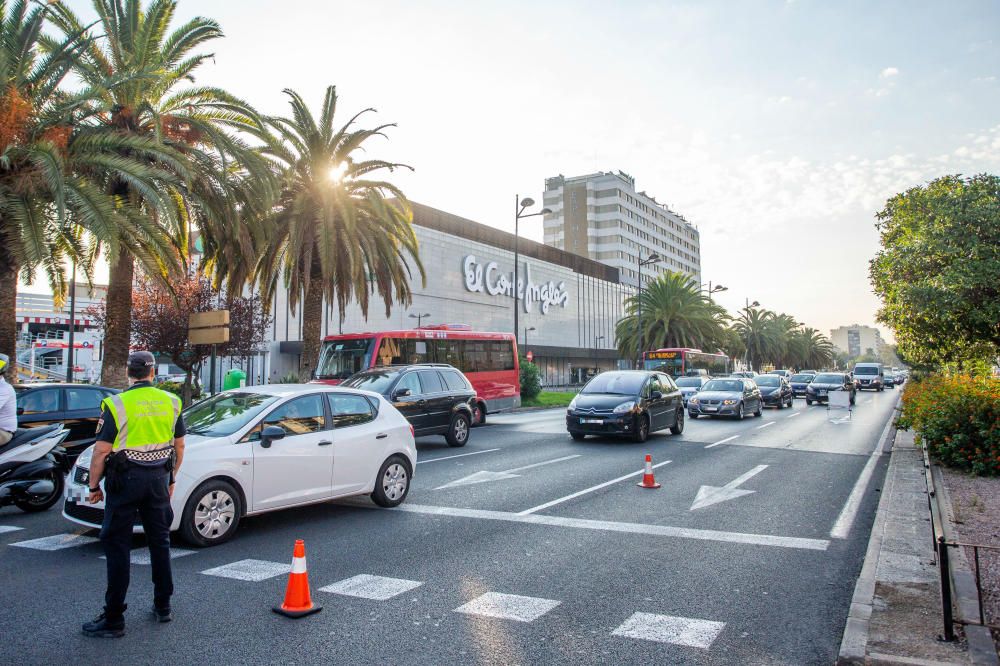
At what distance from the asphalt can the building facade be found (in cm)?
3574

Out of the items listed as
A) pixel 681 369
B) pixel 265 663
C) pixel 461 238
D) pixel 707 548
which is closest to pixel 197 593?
pixel 265 663

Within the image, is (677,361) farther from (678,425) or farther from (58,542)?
(58,542)

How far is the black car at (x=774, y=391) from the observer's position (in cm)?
2945

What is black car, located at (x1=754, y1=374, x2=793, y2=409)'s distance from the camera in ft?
96.6

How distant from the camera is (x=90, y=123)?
48.5 feet

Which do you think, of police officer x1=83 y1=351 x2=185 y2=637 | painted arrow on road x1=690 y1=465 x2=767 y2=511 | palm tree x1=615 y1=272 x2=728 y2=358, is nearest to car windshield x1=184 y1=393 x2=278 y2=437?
police officer x1=83 y1=351 x2=185 y2=637

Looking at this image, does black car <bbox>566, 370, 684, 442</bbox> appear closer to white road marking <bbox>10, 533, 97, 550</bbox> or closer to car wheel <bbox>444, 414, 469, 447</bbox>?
car wheel <bbox>444, 414, 469, 447</bbox>

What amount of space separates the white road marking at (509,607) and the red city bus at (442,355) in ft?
43.8

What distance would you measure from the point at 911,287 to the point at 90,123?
16.7 meters

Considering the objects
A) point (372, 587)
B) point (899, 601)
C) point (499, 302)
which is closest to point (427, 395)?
point (372, 587)

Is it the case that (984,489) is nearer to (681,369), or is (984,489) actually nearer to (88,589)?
(88,589)

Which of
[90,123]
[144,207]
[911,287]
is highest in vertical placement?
[90,123]

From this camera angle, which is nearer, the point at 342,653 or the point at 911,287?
the point at 342,653

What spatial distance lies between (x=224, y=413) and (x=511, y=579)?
380 cm
